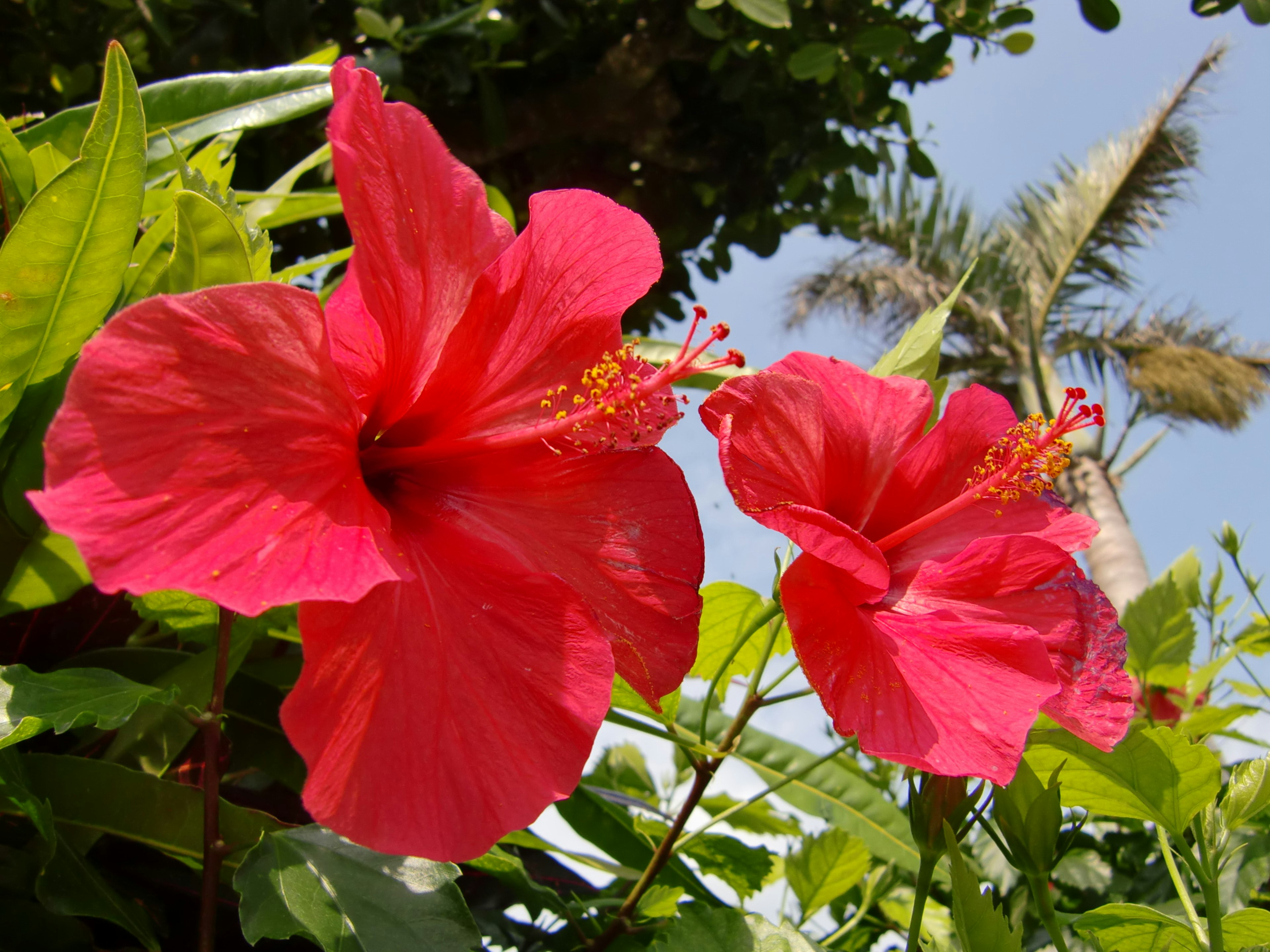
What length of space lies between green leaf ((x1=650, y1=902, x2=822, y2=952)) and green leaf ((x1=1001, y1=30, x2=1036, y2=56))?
2596 mm

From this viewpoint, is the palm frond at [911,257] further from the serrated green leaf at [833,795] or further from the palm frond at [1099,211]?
the serrated green leaf at [833,795]

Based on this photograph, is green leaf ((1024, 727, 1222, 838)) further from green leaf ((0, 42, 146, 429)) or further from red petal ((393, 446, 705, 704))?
green leaf ((0, 42, 146, 429))

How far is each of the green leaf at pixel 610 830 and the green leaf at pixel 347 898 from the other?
1.25 ft

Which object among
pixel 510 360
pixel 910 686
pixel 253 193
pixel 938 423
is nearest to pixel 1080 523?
pixel 938 423

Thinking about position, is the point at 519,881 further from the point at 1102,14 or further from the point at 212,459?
the point at 1102,14

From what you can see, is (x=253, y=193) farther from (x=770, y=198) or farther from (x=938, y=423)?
(x=770, y=198)

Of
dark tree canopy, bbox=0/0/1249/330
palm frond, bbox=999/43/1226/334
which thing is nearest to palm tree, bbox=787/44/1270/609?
palm frond, bbox=999/43/1226/334

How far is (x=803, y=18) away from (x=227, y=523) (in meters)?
2.44

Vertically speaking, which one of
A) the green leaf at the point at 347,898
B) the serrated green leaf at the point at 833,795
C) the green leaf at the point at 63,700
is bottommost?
the serrated green leaf at the point at 833,795

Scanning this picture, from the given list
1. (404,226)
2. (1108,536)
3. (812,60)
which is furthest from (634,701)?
(1108,536)

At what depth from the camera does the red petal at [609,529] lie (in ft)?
2.11

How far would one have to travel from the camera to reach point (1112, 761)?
2.32ft

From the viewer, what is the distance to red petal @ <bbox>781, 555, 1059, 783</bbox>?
1.94 feet

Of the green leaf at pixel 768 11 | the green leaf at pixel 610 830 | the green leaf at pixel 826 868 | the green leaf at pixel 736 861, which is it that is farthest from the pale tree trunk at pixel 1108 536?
the green leaf at pixel 610 830
